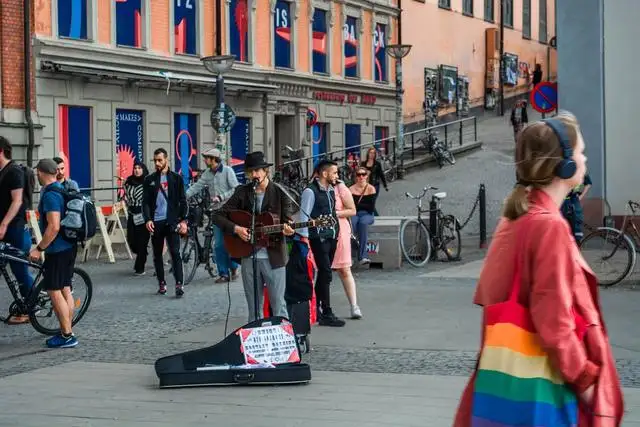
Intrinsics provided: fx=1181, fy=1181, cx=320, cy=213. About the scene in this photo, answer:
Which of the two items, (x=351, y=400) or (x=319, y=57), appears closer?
(x=351, y=400)

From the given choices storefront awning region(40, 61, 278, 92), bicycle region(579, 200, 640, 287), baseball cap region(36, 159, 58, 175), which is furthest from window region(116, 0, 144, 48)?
baseball cap region(36, 159, 58, 175)

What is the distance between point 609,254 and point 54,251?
7244mm

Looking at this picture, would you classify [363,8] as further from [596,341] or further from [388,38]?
[596,341]

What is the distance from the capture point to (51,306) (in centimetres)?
1102

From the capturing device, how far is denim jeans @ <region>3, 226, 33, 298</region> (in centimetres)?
1128

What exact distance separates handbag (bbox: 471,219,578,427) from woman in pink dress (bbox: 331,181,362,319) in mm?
7905

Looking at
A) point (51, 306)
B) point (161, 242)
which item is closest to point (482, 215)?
point (161, 242)

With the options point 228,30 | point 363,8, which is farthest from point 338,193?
point 363,8

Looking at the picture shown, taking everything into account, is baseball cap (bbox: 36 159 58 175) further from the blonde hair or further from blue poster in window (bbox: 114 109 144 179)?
blue poster in window (bbox: 114 109 144 179)

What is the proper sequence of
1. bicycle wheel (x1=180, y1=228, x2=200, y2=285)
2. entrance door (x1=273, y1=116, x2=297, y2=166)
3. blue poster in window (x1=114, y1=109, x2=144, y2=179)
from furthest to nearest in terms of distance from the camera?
entrance door (x1=273, y1=116, x2=297, y2=166) → blue poster in window (x1=114, y1=109, x2=144, y2=179) → bicycle wheel (x1=180, y1=228, x2=200, y2=285)

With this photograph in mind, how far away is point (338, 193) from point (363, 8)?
2734cm

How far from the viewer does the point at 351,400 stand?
7.75 m

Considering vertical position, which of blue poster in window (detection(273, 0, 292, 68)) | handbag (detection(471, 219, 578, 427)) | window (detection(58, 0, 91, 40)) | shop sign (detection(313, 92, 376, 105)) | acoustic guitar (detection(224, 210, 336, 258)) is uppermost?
blue poster in window (detection(273, 0, 292, 68))

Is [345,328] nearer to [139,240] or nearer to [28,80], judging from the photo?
[139,240]
